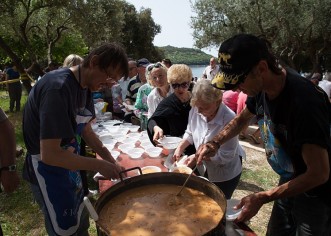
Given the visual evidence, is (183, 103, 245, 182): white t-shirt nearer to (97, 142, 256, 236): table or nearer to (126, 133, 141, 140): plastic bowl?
(97, 142, 256, 236): table

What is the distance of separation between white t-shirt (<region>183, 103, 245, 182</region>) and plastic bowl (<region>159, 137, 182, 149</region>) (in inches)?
10.0

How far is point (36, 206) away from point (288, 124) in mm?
3294

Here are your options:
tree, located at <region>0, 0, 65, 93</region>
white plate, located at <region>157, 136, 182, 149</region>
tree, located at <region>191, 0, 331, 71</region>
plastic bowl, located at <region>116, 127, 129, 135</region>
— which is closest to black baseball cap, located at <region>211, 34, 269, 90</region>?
white plate, located at <region>157, 136, 182, 149</region>

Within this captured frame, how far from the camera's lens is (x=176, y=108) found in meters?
2.92

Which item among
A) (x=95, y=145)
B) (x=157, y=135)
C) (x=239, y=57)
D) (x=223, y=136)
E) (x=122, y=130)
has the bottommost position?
(x=122, y=130)

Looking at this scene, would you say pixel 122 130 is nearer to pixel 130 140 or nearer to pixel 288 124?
pixel 130 140

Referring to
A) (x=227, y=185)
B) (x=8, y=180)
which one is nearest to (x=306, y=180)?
(x=227, y=185)

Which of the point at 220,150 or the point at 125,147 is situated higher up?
the point at 220,150

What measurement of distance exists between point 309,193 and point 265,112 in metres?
0.47

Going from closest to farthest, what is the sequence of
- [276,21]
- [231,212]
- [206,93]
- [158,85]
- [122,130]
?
1. [231,212]
2. [206,93]
3. [158,85]
4. [122,130]
5. [276,21]

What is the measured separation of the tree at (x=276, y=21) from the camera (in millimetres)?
14914

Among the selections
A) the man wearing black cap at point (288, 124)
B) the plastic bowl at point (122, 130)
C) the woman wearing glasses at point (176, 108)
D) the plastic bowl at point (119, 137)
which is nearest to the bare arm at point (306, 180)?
the man wearing black cap at point (288, 124)

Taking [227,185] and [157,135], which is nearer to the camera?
[227,185]

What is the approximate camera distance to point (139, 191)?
1.61 metres
